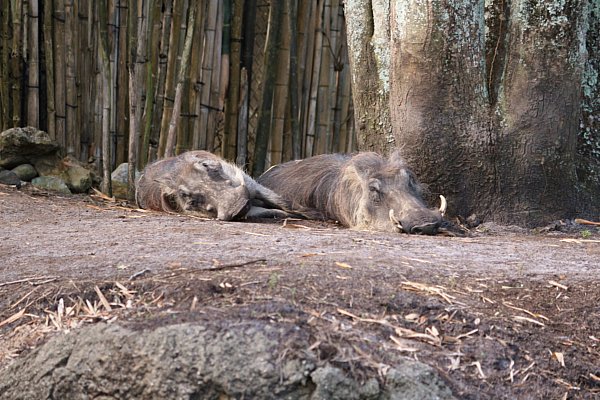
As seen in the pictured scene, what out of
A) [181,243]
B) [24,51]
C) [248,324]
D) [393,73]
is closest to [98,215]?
[181,243]

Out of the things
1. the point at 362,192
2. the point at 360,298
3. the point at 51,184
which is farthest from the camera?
the point at 51,184

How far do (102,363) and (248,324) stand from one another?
490 millimetres

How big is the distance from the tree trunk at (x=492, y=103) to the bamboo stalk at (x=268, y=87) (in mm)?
2656

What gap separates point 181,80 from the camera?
26.3 feet

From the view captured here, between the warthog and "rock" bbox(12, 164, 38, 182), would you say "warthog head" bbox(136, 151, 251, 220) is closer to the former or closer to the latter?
the warthog

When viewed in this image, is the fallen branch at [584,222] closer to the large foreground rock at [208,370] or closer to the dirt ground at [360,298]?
the dirt ground at [360,298]

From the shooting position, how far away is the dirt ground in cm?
338

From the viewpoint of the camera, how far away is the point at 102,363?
3312 millimetres

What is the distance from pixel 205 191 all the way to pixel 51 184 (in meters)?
1.88

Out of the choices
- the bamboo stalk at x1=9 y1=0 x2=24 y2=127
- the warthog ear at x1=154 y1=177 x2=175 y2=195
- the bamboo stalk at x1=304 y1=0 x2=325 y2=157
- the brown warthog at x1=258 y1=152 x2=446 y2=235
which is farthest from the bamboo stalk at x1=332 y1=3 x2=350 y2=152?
the warthog ear at x1=154 y1=177 x2=175 y2=195

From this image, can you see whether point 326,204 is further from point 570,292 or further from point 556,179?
point 570,292

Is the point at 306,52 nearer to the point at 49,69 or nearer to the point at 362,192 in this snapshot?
the point at 49,69

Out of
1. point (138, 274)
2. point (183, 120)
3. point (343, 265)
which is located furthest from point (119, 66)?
point (343, 265)

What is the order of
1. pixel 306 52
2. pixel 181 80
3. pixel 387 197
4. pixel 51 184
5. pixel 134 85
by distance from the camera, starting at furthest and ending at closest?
pixel 306 52 → pixel 181 80 → pixel 51 184 → pixel 134 85 → pixel 387 197
